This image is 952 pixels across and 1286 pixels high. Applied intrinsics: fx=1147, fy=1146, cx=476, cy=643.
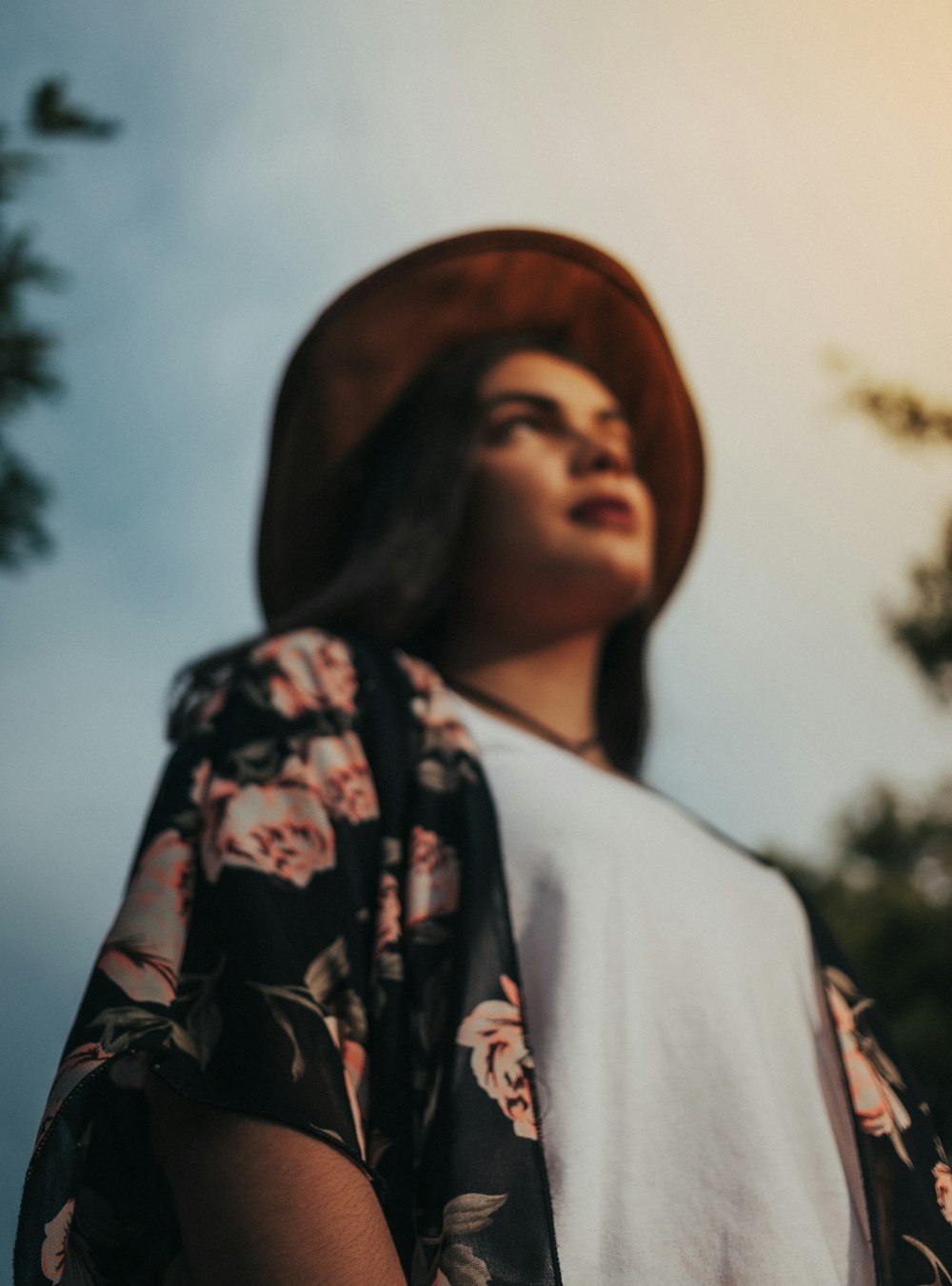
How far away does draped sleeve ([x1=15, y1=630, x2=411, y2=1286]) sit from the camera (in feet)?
2.86

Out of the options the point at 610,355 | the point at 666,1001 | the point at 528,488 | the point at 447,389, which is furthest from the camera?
the point at 610,355

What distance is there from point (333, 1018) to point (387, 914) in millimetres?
123

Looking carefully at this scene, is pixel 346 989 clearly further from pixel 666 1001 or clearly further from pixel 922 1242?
pixel 922 1242

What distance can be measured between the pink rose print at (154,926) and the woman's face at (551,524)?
0.85 metres

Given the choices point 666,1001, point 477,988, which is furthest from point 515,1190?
point 666,1001

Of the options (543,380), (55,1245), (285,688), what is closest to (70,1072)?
(55,1245)

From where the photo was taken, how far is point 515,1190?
0.90 metres

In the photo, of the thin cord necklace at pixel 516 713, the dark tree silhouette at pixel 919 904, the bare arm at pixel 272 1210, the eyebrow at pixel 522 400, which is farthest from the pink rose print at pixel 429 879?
the dark tree silhouette at pixel 919 904

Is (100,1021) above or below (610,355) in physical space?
below

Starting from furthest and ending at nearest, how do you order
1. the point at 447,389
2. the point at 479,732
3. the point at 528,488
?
the point at 447,389 < the point at 528,488 < the point at 479,732

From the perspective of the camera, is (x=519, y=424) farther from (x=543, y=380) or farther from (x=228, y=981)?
(x=228, y=981)

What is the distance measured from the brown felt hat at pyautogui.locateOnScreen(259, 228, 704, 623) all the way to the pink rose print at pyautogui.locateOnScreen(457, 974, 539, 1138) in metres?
1.19

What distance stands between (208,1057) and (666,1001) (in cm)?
47

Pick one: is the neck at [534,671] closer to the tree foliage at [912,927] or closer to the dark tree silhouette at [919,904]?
the dark tree silhouette at [919,904]
